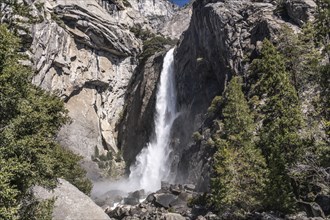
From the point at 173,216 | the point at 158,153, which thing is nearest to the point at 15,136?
the point at 173,216

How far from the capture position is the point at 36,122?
16578mm

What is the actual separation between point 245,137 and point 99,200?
30806mm

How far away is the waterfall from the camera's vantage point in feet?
217

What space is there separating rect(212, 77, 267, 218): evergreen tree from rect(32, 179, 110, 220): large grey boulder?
1413 cm

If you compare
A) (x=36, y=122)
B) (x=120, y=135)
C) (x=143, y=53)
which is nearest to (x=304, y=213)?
(x=36, y=122)

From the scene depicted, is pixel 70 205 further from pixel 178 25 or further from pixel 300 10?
pixel 178 25

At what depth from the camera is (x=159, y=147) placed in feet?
228

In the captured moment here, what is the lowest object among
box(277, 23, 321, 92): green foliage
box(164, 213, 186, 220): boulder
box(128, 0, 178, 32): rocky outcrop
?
box(164, 213, 186, 220): boulder

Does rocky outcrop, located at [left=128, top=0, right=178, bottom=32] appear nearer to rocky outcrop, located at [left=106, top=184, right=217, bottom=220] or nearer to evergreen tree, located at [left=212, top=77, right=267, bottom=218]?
rocky outcrop, located at [left=106, top=184, right=217, bottom=220]

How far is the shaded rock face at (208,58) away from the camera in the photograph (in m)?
49.9

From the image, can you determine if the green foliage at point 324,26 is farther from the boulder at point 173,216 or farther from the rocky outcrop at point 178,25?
the rocky outcrop at point 178,25

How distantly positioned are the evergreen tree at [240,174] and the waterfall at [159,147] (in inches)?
1222

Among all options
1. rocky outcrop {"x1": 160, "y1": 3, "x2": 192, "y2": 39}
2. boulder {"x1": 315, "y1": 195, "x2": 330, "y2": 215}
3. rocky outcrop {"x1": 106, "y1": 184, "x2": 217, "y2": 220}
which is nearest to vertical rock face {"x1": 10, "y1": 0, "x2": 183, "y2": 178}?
rocky outcrop {"x1": 106, "y1": 184, "x2": 217, "y2": 220}

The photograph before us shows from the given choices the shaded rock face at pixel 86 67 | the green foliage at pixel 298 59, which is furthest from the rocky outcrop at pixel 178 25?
the green foliage at pixel 298 59
